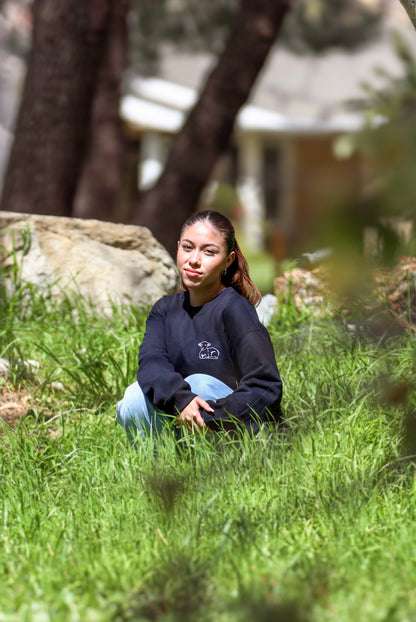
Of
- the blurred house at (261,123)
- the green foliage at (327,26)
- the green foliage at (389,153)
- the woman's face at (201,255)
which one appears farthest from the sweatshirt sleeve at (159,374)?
the green foliage at (327,26)

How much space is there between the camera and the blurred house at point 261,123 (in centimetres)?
1772

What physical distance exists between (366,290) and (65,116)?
5.74 meters

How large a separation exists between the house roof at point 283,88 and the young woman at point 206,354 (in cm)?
1160

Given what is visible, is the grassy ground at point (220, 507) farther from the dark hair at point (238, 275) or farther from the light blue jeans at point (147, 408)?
the dark hair at point (238, 275)

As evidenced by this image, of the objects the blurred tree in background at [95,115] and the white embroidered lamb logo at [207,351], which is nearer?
the white embroidered lamb logo at [207,351]

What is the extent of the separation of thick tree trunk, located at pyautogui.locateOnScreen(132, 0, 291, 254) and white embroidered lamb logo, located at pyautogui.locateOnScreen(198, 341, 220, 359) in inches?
155

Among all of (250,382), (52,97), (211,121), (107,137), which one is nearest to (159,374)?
(250,382)

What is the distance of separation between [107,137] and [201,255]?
596cm

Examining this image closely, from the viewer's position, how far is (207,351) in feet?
10.3

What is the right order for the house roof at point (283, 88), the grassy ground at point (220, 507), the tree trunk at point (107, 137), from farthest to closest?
the house roof at point (283, 88) < the tree trunk at point (107, 137) < the grassy ground at point (220, 507)

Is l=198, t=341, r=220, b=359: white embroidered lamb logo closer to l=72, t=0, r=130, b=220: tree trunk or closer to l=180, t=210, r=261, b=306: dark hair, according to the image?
l=180, t=210, r=261, b=306: dark hair

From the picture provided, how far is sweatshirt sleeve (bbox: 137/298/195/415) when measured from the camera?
9.72ft

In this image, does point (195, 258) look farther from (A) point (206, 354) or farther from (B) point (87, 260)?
(B) point (87, 260)

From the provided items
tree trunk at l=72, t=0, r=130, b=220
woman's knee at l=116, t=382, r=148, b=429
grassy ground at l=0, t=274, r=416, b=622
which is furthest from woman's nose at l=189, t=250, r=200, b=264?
tree trunk at l=72, t=0, r=130, b=220
